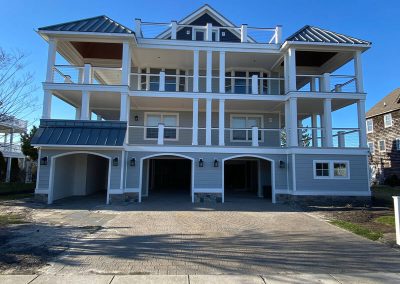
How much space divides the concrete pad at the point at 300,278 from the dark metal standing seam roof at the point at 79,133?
11131 millimetres

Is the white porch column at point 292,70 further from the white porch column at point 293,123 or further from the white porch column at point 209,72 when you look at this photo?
the white porch column at point 209,72

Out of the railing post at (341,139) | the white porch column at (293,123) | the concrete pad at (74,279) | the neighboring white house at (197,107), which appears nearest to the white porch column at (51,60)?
the neighboring white house at (197,107)

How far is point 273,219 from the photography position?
11.9m

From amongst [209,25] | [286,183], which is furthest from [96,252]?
[209,25]

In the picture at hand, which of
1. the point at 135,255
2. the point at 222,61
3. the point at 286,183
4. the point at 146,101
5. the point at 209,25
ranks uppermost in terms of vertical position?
the point at 209,25

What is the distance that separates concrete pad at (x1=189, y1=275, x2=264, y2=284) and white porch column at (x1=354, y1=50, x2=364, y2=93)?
51.1ft

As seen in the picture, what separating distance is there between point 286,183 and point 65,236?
11873 mm

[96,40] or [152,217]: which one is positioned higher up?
[96,40]

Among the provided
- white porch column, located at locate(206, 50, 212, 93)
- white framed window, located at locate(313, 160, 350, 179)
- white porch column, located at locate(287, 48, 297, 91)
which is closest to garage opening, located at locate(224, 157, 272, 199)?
white framed window, located at locate(313, 160, 350, 179)

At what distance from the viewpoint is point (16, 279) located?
5246 millimetres

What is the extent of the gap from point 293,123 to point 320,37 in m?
5.20

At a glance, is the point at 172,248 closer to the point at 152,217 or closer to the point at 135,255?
the point at 135,255

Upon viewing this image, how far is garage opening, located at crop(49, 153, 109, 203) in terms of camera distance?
16.4 meters

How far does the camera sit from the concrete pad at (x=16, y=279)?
202 inches
